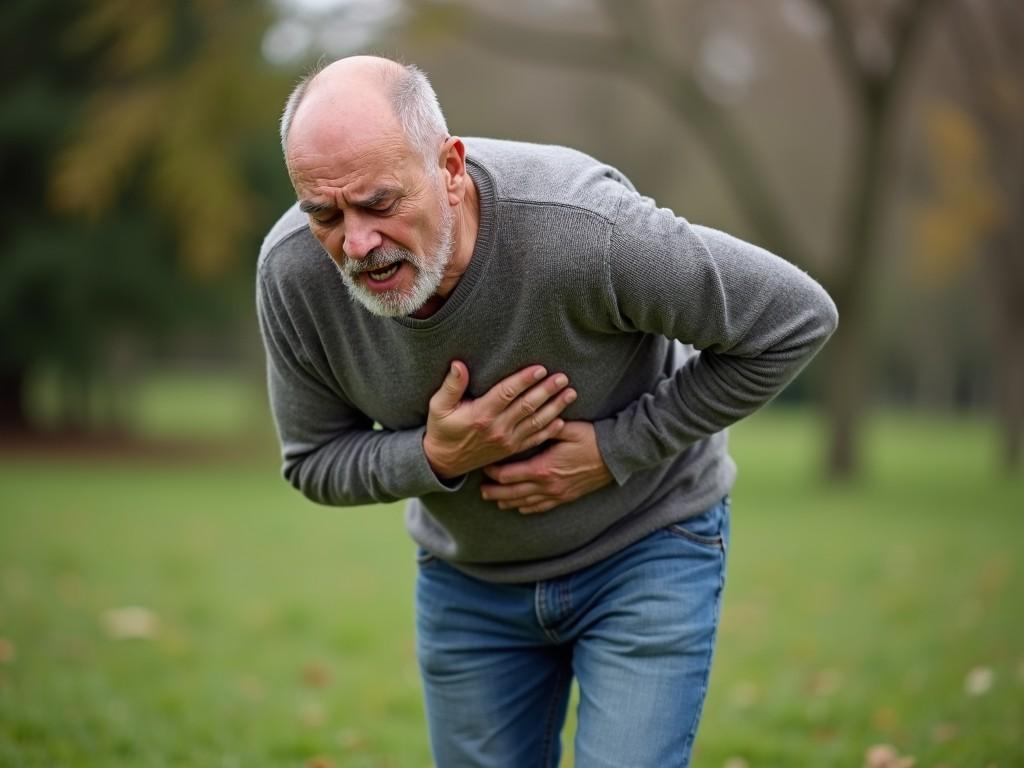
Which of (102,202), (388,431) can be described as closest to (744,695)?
(388,431)

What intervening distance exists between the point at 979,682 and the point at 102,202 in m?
14.6

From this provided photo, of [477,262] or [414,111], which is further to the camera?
[477,262]

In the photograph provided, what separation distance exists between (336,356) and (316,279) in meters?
0.21

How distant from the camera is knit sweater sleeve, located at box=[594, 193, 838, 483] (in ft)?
8.86

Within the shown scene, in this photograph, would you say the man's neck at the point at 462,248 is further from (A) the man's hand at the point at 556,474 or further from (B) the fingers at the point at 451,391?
(A) the man's hand at the point at 556,474

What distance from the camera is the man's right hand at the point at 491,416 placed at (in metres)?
2.82

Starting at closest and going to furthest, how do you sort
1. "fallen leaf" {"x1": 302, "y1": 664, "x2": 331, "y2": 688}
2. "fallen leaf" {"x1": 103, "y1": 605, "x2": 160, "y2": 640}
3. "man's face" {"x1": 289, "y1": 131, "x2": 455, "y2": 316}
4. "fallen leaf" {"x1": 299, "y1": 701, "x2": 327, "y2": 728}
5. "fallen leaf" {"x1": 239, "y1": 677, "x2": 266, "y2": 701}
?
"man's face" {"x1": 289, "y1": 131, "x2": 455, "y2": 316}, "fallen leaf" {"x1": 299, "y1": 701, "x2": 327, "y2": 728}, "fallen leaf" {"x1": 239, "y1": 677, "x2": 266, "y2": 701}, "fallen leaf" {"x1": 302, "y1": 664, "x2": 331, "y2": 688}, "fallen leaf" {"x1": 103, "y1": 605, "x2": 160, "y2": 640}

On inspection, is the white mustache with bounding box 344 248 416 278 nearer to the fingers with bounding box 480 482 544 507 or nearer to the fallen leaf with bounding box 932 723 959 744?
the fingers with bounding box 480 482 544 507

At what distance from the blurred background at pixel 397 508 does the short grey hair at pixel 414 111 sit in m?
0.30

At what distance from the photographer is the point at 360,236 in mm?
2617

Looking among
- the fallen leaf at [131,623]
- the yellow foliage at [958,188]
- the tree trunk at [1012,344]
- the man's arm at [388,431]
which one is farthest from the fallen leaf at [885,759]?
the tree trunk at [1012,344]

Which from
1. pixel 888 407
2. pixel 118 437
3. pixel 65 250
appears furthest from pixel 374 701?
pixel 888 407

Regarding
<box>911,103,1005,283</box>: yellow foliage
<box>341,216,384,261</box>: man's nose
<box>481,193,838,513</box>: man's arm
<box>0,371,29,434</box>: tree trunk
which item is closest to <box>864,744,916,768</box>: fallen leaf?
<box>481,193,838,513</box>: man's arm

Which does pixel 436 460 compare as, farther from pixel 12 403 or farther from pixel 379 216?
pixel 12 403
